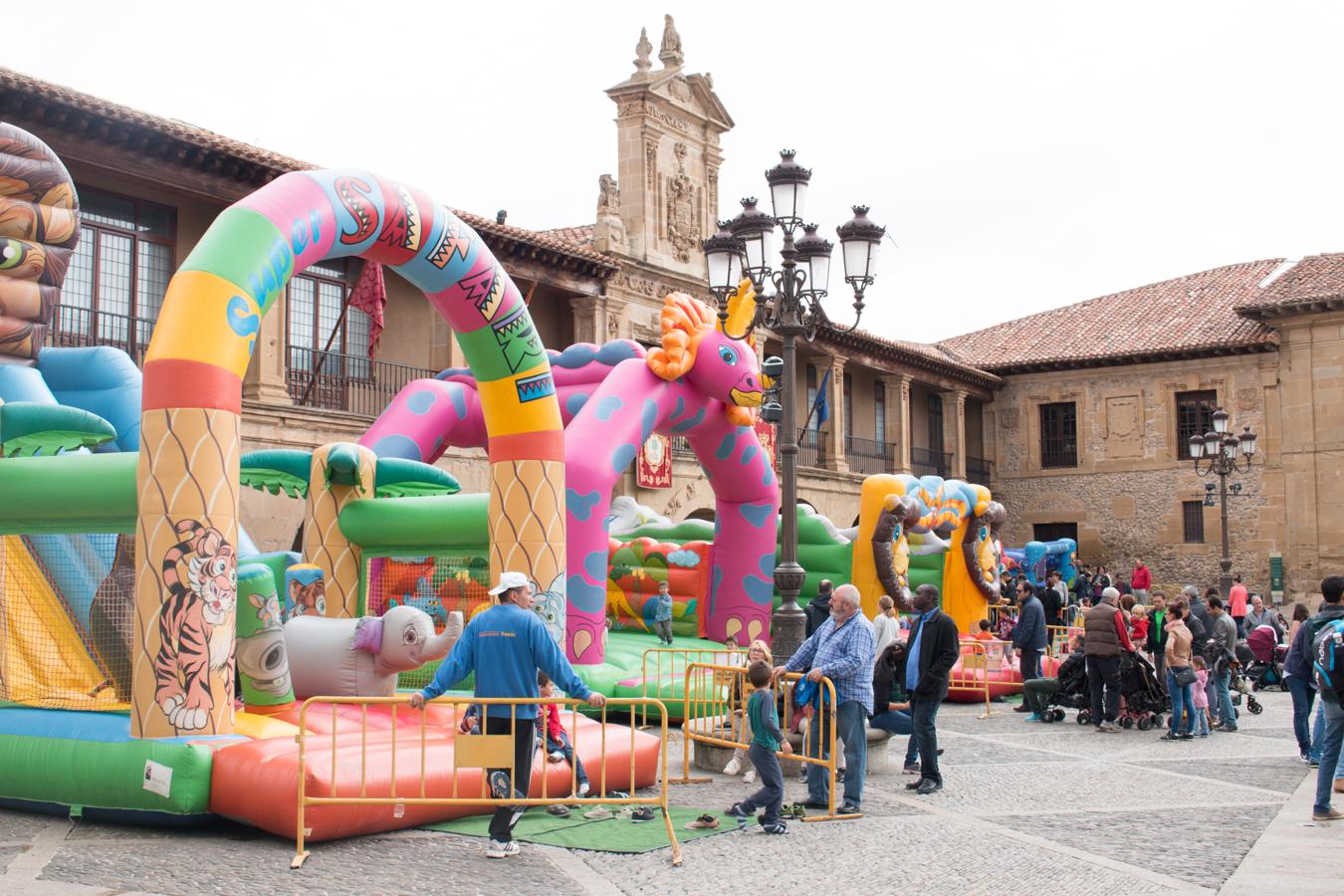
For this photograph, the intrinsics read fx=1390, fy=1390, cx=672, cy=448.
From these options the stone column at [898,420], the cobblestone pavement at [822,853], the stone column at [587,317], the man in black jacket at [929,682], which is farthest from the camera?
the stone column at [898,420]

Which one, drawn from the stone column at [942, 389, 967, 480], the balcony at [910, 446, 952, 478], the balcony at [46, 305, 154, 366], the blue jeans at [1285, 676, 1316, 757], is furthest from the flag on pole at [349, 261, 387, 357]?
the stone column at [942, 389, 967, 480]

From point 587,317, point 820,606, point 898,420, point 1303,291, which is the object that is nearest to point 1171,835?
point 820,606

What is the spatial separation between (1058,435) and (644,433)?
28.8 meters

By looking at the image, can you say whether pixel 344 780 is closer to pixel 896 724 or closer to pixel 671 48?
pixel 896 724

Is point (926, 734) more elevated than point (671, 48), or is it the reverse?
point (671, 48)

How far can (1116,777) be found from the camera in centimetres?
1003

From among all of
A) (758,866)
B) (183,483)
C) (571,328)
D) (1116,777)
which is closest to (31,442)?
(183,483)

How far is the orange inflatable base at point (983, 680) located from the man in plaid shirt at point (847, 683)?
6.99 m

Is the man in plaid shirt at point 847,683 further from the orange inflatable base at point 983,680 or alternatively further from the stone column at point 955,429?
the stone column at point 955,429

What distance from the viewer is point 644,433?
14.2m

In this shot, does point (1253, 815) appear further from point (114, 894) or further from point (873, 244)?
point (114, 894)

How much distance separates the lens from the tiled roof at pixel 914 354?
109ft

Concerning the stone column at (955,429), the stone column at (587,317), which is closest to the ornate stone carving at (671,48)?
the stone column at (587,317)

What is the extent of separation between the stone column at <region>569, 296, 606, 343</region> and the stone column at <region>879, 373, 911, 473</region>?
1322 centimetres
